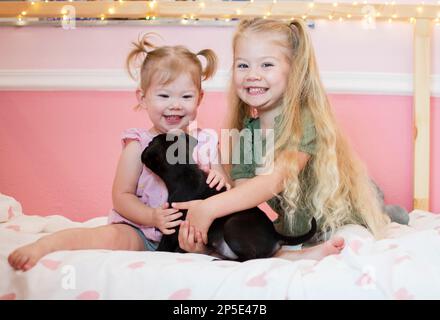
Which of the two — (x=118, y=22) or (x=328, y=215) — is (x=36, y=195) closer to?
(x=118, y=22)

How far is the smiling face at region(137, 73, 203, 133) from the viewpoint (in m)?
1.12

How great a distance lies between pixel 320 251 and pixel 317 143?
0.24 m

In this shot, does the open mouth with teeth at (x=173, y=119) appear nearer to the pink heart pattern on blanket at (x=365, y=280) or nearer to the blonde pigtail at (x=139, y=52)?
the blonde pigtail at (x=139, y=52)

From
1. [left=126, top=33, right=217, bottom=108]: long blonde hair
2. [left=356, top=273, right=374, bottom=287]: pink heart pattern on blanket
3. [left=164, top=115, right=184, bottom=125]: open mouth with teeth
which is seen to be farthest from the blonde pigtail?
[left=356, top=273, right=374, bottom=287]: pink heart pattern on blanket

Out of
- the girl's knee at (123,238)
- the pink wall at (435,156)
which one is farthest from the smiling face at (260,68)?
the pink wall at (435,156)

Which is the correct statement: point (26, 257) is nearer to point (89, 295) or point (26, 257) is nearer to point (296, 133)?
point (89, 295)

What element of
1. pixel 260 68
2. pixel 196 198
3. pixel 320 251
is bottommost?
pixel 320 251

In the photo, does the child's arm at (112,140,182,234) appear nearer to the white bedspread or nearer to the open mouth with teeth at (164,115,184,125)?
the open mouth with teeth at (164,115,184,125)

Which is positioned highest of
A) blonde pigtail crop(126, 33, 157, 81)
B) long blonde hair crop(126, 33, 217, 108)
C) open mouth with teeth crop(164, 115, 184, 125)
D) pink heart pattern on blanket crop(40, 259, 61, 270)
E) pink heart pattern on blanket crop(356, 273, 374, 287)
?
blonde pigtail crop(126, 33, 157, 81)

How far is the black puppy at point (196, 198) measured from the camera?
0.99 m

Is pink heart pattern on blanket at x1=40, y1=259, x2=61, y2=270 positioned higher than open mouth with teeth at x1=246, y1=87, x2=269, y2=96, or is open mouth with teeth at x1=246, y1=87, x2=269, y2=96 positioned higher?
open mouth with teeth at x1=246, y1=87, x2=269, y2=96

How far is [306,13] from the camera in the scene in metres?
1.49

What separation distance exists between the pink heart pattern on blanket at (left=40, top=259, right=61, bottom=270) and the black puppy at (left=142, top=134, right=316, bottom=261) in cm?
25

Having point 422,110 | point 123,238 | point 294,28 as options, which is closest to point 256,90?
point 294,28
